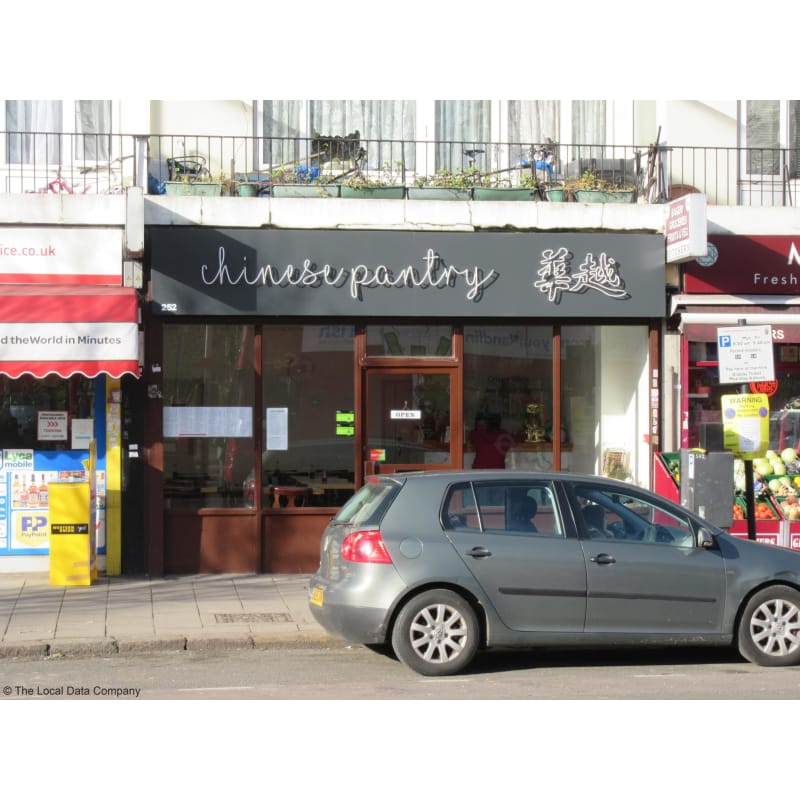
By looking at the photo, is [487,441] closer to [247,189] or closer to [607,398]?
[607,398]

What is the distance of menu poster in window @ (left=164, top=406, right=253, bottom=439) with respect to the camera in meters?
13.0

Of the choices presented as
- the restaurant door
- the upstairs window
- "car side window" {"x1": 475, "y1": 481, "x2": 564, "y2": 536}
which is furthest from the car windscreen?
the upstairs window

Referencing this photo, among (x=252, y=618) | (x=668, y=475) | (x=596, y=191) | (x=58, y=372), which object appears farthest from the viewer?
(x=596, y=191)

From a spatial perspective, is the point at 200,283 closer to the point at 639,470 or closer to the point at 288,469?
the point at 288,469

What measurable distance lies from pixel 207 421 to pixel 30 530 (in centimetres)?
247

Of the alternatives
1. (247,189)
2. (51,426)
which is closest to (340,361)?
(247,189)

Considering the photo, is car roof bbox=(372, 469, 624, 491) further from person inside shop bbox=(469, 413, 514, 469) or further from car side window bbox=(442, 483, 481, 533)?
person inside shop bbox=(469, 413, 514, 469)

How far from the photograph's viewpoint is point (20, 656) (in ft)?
29.8

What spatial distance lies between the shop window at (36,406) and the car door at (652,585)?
6.99 m

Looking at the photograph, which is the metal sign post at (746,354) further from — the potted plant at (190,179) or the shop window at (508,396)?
the potted plant at (190,179)

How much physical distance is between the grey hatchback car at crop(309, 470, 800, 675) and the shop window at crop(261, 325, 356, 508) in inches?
176

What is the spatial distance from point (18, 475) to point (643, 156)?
8917 millimetres

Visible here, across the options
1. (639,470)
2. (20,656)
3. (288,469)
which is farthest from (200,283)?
(639,470)

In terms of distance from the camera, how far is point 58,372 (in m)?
11.6
